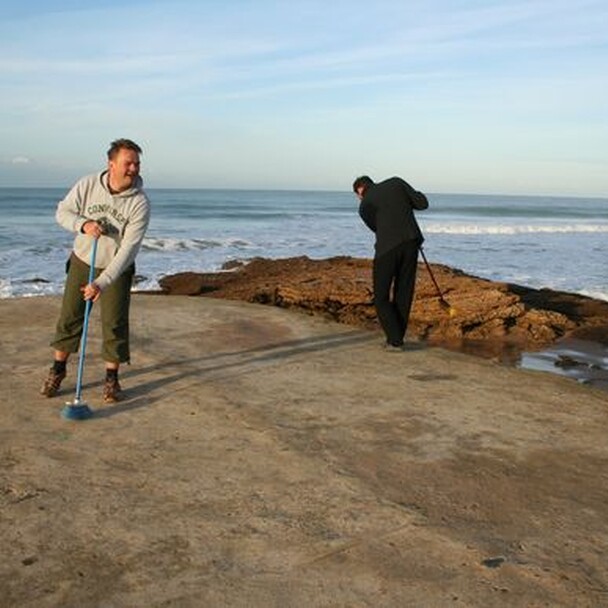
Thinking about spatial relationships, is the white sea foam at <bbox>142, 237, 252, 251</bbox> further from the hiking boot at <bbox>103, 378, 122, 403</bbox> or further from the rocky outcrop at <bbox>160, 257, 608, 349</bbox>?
the hiking boot at <bbox>103, 378, 122, 403</bbox>

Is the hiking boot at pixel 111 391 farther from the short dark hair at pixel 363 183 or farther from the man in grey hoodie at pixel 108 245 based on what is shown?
the short dark hair at pixel 363 183

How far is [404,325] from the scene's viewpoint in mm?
6930

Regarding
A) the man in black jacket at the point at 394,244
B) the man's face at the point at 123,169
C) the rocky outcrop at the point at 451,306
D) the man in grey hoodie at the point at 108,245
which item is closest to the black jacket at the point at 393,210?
the man in black jacket at the point at 394,244

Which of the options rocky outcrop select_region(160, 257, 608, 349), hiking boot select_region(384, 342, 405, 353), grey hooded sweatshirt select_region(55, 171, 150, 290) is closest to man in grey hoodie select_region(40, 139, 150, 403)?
grey hooded sweatshirt select_region(55, 171, 150, 290)

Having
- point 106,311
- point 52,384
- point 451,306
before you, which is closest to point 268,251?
point 451,306

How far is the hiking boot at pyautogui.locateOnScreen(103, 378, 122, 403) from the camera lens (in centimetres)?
481

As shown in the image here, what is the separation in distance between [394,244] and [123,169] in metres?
2.89

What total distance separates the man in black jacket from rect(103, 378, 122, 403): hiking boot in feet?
9.02

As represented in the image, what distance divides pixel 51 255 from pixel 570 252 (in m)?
14.6

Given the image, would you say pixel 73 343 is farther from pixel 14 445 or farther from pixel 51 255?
pixel 51 255

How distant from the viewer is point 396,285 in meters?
A: 6.93

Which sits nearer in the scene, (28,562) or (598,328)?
(28,562)

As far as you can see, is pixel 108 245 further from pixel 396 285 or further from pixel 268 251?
pixel 268 251

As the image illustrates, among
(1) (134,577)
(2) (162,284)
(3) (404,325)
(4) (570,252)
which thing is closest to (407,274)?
(3) (404,325)
